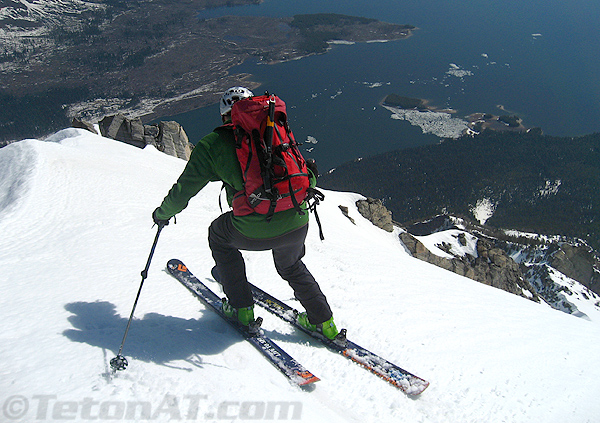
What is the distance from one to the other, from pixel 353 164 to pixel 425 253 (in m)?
93.4

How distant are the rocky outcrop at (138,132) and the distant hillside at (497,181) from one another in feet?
345

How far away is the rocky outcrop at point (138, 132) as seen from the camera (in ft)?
97.4

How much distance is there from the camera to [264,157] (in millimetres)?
3434

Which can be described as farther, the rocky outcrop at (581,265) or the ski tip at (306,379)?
the rocky outcrop at (581,265)

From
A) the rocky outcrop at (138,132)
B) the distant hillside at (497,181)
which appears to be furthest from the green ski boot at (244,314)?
the distant hillside at (497,181)

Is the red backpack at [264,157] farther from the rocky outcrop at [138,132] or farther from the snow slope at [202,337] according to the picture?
the rocky outcrop at [138,132]

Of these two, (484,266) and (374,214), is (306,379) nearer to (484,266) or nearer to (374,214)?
(374,214)

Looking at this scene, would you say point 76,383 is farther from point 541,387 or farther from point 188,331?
point 541,387

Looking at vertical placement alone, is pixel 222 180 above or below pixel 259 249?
above

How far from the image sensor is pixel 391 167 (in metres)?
149

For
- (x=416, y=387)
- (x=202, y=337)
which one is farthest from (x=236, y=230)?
(x=416, y=387)

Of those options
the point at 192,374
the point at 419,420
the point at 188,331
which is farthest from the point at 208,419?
the point at 419,420

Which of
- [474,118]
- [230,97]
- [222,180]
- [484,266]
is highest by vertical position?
[230,97]

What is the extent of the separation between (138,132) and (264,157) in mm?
30058
